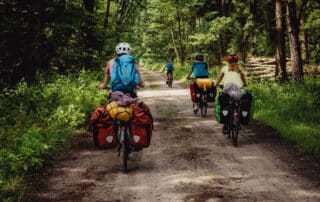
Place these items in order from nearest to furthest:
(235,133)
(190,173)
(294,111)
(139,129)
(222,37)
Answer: (190,173)
(139,129)
(235,133)
(294,111)
(222,37)

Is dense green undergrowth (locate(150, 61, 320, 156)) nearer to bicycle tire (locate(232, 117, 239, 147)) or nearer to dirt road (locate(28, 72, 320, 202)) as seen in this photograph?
dirt road (locate(28, 72, 320, 202))

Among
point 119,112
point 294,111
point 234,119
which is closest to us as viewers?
point 119,112

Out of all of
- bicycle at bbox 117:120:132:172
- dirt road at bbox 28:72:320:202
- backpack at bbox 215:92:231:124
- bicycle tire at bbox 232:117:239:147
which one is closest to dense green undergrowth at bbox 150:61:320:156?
dirt road at bbox 28:72:320:202

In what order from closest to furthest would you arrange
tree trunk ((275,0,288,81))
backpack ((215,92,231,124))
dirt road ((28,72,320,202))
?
dirt road ((28,72,320,202)) < backpack ((215,92,231,124)) < tree trunk ((275,0,288,81))

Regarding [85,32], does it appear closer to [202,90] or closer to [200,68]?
[200,68]

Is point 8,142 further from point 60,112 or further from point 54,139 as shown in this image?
point 60,112

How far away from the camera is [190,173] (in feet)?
25.6

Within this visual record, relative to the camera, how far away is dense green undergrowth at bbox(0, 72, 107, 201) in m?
7.57

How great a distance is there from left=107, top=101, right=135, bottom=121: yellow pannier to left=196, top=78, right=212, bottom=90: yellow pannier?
7.79m

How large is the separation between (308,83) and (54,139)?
10.2 meters

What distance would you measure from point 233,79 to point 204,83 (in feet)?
15.7

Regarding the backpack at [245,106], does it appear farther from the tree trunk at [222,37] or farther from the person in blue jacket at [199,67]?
the tree trunk at [222,37]

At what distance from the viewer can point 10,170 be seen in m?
7.46

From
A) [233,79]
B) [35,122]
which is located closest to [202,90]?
[233,79]
